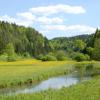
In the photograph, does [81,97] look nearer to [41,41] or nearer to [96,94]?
[96,94]

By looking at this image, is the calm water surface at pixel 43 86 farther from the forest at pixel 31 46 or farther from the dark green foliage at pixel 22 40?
the dark green foliage at pixel 22 40

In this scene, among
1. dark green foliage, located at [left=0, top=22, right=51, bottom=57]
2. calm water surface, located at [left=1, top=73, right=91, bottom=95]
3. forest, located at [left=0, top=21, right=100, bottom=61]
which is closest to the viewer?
calm water surface, located at [left=1, top=73, right=91, bottom=95]

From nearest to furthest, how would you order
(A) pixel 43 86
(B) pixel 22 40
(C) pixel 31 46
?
(A) pixel 43 86, (B) pixel 22 40, (C) pixel 31 46

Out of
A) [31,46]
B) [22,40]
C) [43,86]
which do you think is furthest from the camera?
[31,46]

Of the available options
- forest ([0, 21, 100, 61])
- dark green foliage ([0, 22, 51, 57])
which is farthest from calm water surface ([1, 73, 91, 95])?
dark green foliage ([0, 22, 51, 57])

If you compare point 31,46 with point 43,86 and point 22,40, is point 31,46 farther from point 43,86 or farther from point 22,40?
point 43,86

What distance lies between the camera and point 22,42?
6043 inches

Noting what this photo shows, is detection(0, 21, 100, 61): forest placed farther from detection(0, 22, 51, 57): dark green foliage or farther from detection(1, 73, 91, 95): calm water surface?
detection(1, 73, 91, 95): calm water surface

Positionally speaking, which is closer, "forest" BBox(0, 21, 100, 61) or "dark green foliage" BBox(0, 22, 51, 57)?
"forest" BBox(0, 21, 100, 61)

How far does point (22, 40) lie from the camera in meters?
155

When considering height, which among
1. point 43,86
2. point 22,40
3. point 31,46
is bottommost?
point 43,86

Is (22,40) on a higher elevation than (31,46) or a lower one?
higher

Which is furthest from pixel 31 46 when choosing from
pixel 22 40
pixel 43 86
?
pixel 43 86

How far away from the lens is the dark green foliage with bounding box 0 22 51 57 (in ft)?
440
